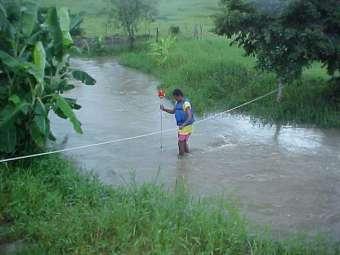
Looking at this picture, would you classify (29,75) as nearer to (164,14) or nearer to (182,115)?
(182,115)

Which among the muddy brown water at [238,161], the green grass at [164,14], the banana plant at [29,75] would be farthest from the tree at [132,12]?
the banana plant at [29,75]

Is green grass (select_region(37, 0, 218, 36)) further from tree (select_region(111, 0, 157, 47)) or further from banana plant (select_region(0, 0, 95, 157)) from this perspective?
banana plant (select_region(0, 0, 95, 157))

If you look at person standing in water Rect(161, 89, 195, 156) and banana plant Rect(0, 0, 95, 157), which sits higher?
banana plant Rect(0, 0, 95, 157)

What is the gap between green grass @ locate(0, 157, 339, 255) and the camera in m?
5.53

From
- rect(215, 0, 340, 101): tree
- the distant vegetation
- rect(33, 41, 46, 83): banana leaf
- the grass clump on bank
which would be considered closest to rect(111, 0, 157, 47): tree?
the distant vegetation

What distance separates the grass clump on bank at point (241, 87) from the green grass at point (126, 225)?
17.5ft

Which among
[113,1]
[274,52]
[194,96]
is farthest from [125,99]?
[113,1]

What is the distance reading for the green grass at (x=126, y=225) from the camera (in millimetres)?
5527

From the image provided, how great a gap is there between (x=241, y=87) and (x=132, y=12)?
964 cm

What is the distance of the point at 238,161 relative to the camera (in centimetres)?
921

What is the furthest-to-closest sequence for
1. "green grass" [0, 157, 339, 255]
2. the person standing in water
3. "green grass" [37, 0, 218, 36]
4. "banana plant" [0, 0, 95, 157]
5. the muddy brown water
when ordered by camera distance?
"green grass" [37, 0, 218, 36], the person standing in water, "banana plant" [0, 0, 95, 157], the muddy brown water, "green grass" [0, 157, 339, 255]

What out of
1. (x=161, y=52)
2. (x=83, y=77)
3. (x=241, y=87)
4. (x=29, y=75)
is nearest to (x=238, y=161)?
(x=83, y=77)

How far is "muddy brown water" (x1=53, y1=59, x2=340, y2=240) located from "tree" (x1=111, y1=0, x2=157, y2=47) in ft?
30.8

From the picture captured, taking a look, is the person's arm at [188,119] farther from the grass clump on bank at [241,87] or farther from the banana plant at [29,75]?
the grass clump on bank at [241,87]
